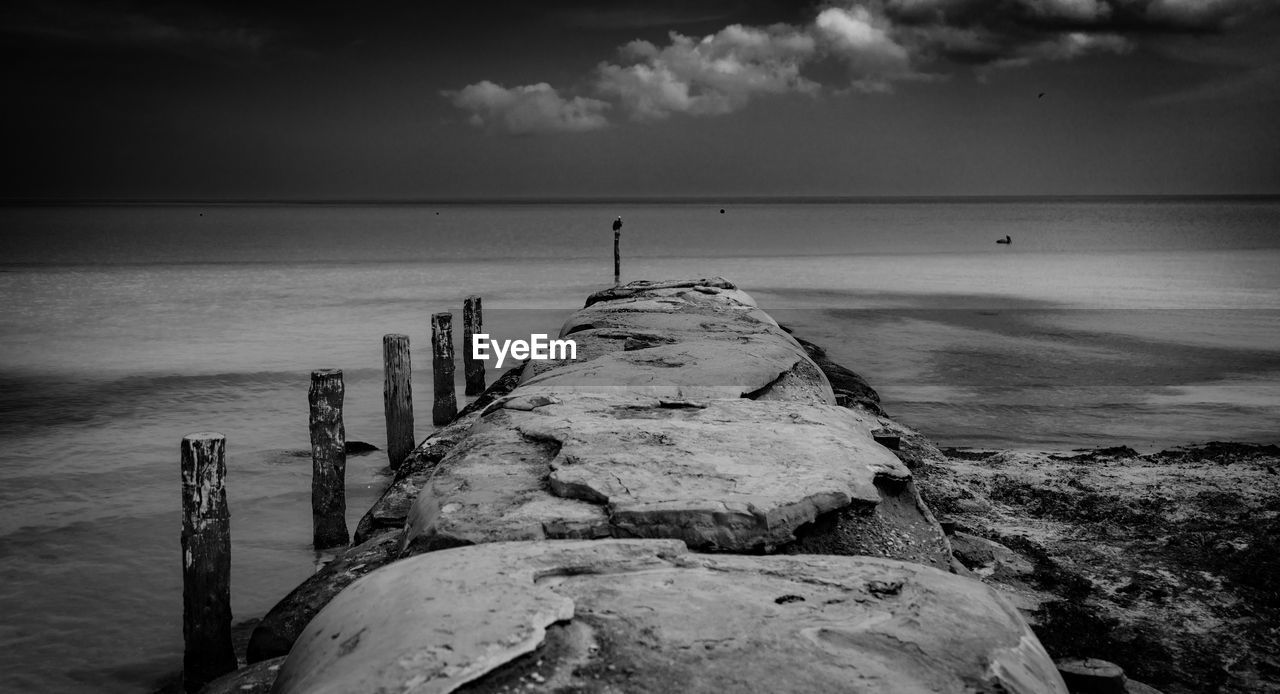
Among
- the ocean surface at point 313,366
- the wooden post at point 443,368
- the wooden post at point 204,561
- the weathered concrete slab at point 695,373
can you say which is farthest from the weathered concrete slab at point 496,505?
the wooden post at point 443,368

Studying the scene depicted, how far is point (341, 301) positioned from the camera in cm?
2194

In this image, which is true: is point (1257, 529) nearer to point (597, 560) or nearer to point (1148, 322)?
point (597, 560)

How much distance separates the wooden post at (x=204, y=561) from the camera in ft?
15.5

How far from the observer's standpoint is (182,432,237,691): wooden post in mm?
4727

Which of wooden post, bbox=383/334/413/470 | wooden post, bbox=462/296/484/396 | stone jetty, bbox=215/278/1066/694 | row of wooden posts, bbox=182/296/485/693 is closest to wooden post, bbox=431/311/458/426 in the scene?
row of wooden posts, bbox=182/296/485/693

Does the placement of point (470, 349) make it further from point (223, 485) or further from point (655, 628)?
point (655, 628)

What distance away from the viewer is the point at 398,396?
8398 mm

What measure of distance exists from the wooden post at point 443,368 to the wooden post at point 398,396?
3.81ft

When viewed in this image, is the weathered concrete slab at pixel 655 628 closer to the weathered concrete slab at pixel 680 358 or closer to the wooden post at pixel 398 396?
the weathered concrete slab at pixel 680 358

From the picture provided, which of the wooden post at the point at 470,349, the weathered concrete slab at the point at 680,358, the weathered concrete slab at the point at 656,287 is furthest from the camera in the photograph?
the wooden post at the point at 470,349

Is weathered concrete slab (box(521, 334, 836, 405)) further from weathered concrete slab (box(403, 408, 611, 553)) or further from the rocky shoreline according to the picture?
weathered concrete slab (box(403, 408, 611, 553))

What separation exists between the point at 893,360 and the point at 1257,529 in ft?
29.3

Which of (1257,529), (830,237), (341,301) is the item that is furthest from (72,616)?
(830,237)

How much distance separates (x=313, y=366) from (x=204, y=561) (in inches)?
375
